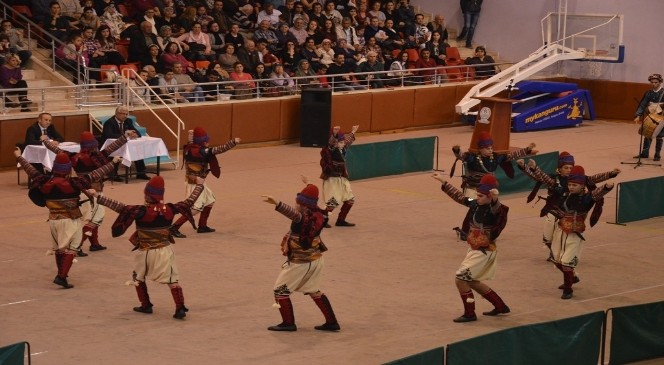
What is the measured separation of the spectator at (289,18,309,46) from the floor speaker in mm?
2948

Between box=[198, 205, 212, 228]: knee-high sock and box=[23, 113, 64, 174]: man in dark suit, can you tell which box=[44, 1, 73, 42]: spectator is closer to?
box=[23, 113, 64, 174]: man in dark suit

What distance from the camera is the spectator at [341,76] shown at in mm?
31062

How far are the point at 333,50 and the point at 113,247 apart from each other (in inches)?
571

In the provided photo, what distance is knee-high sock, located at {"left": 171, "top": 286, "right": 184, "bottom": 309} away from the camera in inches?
580

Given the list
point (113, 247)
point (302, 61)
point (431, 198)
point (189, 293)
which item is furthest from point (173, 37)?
point (189, 293)

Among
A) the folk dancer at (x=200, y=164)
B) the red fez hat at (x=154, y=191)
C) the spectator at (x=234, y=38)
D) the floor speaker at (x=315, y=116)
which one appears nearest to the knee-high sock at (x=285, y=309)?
the red fez hat at (x=154, y=191)

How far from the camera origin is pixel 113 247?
Result: 18.7 meters

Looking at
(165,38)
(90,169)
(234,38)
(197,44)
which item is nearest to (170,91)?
(165,38)

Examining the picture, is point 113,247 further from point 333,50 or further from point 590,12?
point 590,12

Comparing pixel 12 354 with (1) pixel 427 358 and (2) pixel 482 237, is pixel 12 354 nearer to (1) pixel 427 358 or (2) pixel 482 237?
(1) pixel 427 358

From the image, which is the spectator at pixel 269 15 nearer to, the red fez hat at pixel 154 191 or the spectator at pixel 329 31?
the spectator at pixel 329 31

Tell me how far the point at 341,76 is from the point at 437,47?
4310 mm

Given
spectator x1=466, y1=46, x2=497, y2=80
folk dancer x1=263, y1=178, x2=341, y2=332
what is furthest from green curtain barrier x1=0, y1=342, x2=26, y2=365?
spectator x1=466, y1=46, x2=497, y2=80

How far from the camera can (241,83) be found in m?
28.9
